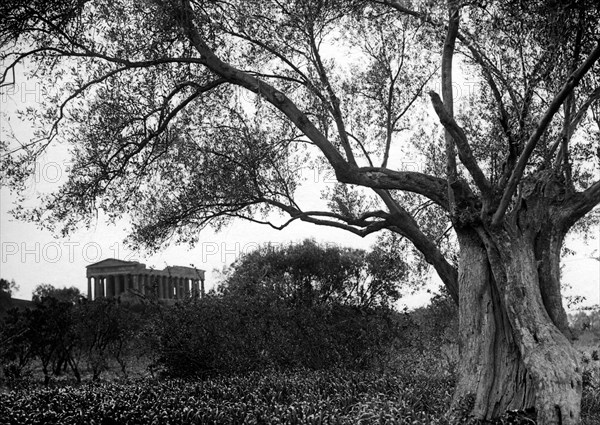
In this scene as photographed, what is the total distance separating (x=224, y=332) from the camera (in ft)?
48.9

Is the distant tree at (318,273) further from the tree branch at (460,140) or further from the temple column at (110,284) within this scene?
the temple column at (110,284)

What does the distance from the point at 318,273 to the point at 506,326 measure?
514 inches

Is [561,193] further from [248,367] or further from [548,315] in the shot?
[248,367]

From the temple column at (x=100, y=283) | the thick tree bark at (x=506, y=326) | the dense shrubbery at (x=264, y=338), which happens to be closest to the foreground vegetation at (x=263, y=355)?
the dense shrubbery at (x=264, y=338)

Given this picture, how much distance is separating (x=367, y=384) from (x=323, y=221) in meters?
3.70

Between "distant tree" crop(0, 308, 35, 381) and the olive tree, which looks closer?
the olive tree

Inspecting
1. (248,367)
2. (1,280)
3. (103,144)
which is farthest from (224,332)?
(1,280)

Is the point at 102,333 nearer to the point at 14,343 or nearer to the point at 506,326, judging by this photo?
the point at 14,343

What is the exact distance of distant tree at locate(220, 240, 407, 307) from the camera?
2011 centimetres

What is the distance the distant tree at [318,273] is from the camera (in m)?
20.1

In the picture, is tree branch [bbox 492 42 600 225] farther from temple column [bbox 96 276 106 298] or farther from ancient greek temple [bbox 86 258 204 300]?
temple column [bbox 96 276 106 298]

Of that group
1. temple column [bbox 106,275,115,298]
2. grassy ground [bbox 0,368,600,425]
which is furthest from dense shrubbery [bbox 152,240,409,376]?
temple column [bbox 106,275,115,298]

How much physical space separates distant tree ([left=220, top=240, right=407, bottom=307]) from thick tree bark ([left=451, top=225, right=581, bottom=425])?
964 cm

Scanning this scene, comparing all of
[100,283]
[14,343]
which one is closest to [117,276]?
[100,283]
